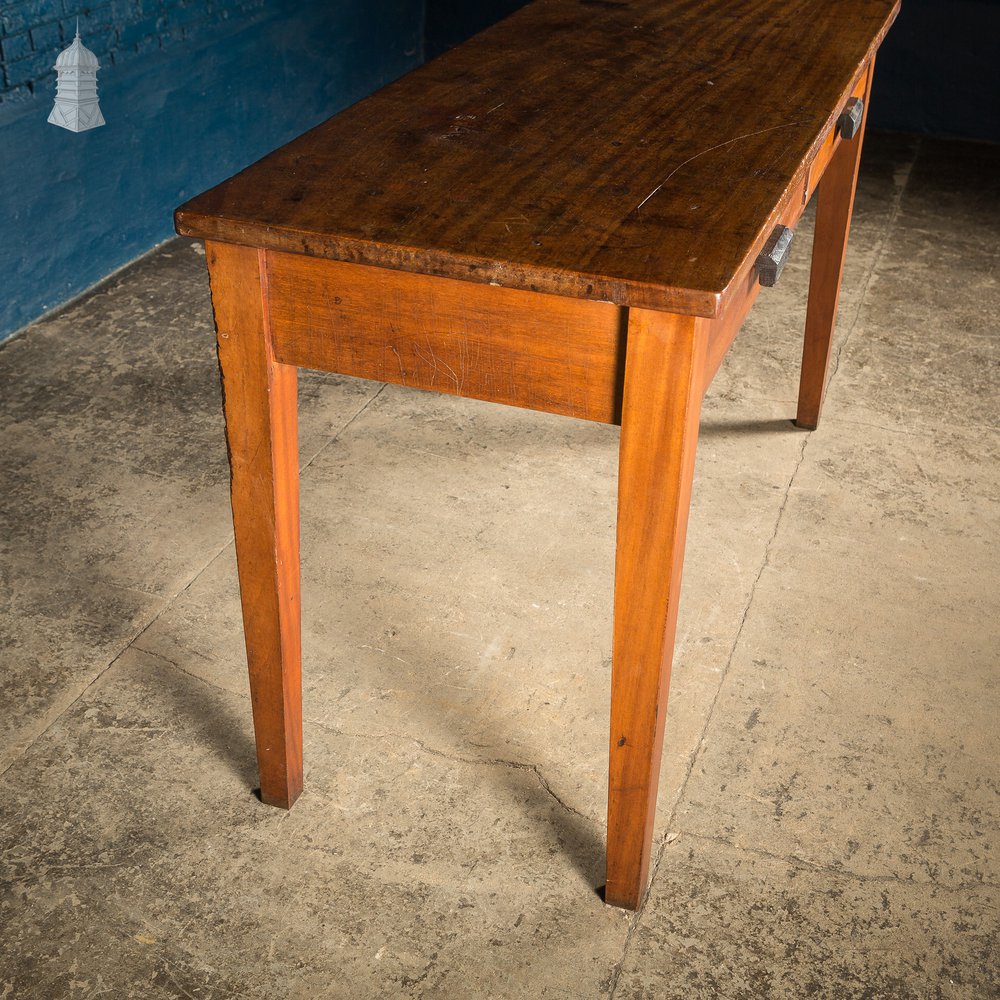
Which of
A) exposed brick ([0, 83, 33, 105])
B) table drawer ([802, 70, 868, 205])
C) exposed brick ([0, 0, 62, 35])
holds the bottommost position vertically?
exposed brick ([0, 83, 33, 105])

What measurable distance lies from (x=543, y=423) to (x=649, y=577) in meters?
1.44

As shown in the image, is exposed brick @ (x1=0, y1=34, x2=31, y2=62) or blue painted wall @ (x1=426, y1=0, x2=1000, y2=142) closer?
exposed brick @ (x1=0, y1=34, x2=31, y2=62)

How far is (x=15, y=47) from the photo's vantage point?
3.02 m

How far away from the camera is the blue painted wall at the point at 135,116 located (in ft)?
10.3

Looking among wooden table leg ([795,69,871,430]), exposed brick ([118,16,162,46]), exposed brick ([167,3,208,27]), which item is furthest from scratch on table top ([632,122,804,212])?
exposed brick ([167,3,208,27])

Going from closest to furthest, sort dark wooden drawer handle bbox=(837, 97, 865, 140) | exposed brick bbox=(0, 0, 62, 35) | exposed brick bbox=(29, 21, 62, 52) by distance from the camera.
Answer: dark wooden drawer handle bbox=(837, 97, 865, 140) < exposed brick bbox=(0, 0, 62, 35) < exposed brick bbox=(29, 21, 62, 52)

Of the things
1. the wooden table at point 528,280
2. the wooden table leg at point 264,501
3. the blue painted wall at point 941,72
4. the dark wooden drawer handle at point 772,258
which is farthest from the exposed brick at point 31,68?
the blue painted wall at point 941,72

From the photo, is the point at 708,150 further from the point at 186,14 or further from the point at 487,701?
the point at 186,14

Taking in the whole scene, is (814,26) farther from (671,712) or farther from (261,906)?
(261,906)

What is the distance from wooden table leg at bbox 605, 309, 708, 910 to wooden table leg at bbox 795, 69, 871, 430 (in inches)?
53.8

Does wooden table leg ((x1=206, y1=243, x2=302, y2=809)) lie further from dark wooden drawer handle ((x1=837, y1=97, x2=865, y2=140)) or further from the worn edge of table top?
dark wooden drawer handle ((x1=837, y1=97, x2=865, y2=140))

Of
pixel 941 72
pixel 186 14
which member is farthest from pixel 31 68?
pixel 941 72

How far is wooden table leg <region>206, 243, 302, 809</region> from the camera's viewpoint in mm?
1430

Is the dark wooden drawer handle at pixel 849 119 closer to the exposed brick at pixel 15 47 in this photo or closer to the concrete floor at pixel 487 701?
the concrete floor at pixel 487 701
